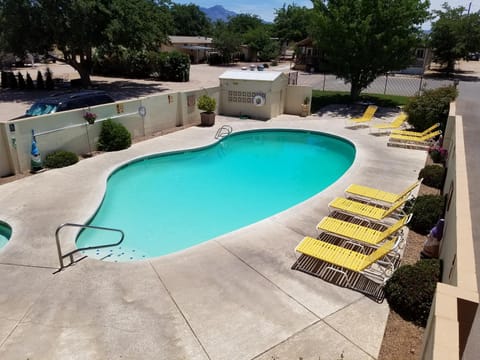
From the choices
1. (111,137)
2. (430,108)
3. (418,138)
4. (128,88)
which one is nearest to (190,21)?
(128,88)

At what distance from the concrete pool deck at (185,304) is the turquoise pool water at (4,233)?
0.17 metres

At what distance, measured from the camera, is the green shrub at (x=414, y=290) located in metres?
6.06

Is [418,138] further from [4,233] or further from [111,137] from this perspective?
[4,233]

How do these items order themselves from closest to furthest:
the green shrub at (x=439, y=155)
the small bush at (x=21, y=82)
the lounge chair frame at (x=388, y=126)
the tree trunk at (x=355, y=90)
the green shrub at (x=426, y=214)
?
the green shrub at (x=426, y=214) < the green shrub at (x=439, y=155) < the lounge chair frame at (x=388, y=126) < the tree trunk at (x=355, y=90) < the small bush at (x=21, y=82)

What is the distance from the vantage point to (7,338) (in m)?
5.71

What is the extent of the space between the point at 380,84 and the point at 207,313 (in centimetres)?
3853

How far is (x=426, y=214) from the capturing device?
9.02 m

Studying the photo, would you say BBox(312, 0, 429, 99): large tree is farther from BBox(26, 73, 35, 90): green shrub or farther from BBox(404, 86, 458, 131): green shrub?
BBox(26, 73, 35, 90): green shrub

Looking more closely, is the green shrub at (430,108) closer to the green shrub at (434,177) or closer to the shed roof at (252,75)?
the green shrub at (434,177)

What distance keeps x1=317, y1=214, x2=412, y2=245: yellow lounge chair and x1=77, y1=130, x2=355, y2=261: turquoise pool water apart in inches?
117

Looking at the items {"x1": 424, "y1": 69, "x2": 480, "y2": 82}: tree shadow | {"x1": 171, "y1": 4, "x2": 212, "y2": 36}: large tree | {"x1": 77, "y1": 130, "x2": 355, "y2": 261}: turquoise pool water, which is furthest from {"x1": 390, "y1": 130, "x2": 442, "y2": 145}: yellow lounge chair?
{"x1": 171, "y1": 4, "x2": 212, "y2": 36}: large tree

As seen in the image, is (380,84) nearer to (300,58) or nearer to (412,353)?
(300,58)

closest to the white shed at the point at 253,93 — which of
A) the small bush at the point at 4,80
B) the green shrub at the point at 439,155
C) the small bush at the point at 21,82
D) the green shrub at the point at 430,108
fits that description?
the green shrub at the point at 430,108

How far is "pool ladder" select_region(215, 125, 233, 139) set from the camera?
18.6m
